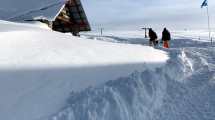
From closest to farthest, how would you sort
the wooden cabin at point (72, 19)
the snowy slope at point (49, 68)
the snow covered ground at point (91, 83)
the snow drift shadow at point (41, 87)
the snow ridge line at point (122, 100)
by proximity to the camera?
the snow drift shadow at point (41, 87), the snowy slope at point (49, 68), the snow covered ground at point (91, 83), the snow ridge line at point (122, 100), the wooden cabin at point (72, 19)

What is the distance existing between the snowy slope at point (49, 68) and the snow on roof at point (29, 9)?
36.8 feet

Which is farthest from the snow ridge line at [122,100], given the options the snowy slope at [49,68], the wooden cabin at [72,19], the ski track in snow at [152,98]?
the wooden cabin at [72,19]

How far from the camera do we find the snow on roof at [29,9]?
82.7 feet

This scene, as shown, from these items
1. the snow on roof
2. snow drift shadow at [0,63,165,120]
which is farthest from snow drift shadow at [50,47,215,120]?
the snow on roof

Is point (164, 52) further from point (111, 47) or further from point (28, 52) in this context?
point (28, 52)

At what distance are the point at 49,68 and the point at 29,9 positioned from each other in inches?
637

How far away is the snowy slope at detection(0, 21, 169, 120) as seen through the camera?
9.18 metres

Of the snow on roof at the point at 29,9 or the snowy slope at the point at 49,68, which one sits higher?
the snow on roof at the point at 29,9

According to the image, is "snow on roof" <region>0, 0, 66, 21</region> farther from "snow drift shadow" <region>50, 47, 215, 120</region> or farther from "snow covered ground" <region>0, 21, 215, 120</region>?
"snow drift shadow" <region>50, 47, 215, 120</region>

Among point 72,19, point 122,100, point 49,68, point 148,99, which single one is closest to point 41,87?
point 49,68

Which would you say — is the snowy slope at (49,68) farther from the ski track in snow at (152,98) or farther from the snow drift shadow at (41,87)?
the ski track in snow at (152,98)

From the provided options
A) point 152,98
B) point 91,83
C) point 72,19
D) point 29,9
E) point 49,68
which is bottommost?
point 152,98

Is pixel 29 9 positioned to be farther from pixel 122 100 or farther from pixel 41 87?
pixel 41 87

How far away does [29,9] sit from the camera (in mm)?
26312
